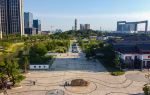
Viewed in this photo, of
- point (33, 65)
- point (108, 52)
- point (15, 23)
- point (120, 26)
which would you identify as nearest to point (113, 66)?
point (108, 52)

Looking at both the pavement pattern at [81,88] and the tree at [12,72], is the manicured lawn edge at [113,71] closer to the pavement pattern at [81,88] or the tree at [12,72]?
the pavement pattern at [81,88]

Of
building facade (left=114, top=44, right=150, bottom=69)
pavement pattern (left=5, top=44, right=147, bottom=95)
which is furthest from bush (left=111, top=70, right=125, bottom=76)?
building facade (left=114, top=44, right=150, bottom=69)

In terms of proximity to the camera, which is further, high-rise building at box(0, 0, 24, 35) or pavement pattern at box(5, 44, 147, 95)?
high-rise building at box(0, 0, 24, 35)

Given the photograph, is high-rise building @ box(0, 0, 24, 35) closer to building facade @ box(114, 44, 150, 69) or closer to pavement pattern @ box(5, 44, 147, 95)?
pavement pattern @ box(5, 44, 147, 95)

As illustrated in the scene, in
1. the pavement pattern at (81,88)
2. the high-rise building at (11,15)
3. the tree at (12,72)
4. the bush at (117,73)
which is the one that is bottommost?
the pavement pattern at (81,88)

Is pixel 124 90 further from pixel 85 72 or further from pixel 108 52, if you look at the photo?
pixel 108 52

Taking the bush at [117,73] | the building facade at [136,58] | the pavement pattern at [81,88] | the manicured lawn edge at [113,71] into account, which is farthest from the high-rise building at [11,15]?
the bush at [117,73]
